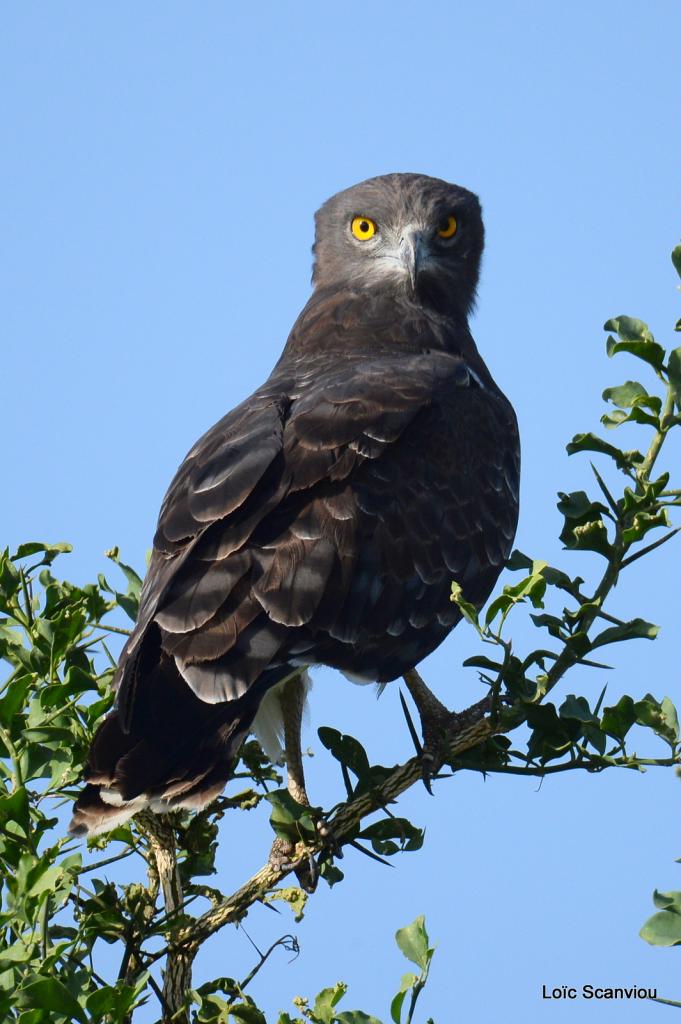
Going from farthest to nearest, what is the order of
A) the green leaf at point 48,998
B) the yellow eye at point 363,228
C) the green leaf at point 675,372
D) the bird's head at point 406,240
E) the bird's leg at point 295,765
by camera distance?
1. the yellow eye at point 363,228
2. the bird's head at point 406,240
3. the bird's leg at point 295,765
4. the green leaf at point 675,372
5. the green leaf at point 48,998

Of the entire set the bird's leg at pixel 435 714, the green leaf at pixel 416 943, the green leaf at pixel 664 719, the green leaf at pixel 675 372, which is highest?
the green leaf at pixel 675 372

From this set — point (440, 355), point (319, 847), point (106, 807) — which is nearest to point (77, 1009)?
point (106, 807)

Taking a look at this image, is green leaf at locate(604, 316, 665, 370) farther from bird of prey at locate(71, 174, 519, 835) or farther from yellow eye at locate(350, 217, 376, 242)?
yellow eye at locate(350, 217, 376, 242)

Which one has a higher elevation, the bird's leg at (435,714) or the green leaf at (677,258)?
the green leaf at (677,258)

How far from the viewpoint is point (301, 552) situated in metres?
5.53

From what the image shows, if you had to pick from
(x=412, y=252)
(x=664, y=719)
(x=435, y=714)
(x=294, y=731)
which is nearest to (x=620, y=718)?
(x=664, y=719)

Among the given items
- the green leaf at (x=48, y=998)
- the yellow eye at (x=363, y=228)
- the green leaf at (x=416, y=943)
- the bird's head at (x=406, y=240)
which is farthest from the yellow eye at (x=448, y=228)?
the green leaf at (x=48, y=998)

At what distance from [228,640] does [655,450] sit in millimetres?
1720

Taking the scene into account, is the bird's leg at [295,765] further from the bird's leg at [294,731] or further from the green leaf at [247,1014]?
the green leaf at [247,1014]

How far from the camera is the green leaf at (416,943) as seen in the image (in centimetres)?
433

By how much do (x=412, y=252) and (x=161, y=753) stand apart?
3746 mm

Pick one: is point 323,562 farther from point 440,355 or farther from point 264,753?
point 440,355

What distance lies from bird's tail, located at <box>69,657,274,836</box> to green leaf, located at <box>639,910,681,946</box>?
1.72 m

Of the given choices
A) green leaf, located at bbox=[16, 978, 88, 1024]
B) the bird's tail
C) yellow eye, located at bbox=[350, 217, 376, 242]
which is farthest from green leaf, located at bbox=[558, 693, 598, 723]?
yellow eye, located at bbox=[350, 217, 376, 242]
